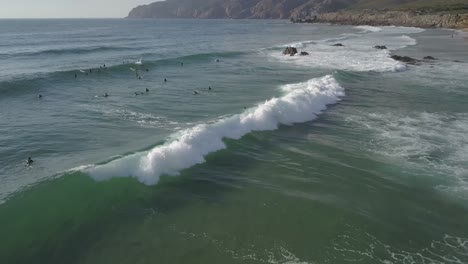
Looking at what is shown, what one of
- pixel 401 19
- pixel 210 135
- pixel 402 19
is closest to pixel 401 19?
pixel 401 19

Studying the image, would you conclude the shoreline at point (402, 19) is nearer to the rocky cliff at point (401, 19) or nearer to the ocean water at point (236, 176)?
the rocky cliff at point (401, 19)

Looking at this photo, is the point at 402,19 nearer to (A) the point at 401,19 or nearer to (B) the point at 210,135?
(A) the point at 401,19

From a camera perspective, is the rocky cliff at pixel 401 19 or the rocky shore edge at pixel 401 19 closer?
the rocky shore edge at pixel 401 19

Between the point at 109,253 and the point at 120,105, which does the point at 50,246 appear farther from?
the point at 120,105

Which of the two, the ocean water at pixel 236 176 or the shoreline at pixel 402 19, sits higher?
the shoreline at pixel 402 19

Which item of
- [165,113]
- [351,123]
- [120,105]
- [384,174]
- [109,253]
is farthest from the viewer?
[120,105]

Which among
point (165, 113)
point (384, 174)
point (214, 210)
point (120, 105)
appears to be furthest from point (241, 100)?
point (214, 210)

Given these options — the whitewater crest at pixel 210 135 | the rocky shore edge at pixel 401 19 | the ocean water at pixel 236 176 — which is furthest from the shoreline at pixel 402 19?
the ocean water at pixel 236 176
